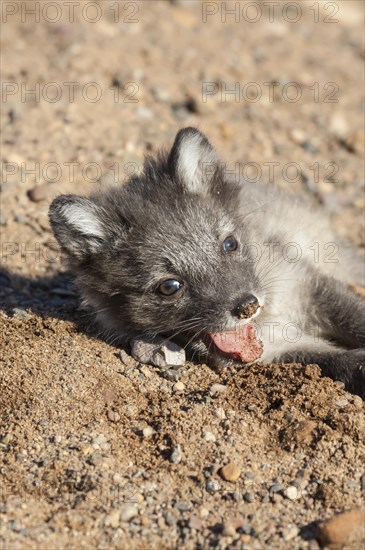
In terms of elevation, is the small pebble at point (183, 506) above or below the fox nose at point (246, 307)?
below

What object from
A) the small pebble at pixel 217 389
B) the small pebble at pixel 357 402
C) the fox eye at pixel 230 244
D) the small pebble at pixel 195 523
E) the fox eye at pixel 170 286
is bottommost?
the small pebble at pixel 195 523

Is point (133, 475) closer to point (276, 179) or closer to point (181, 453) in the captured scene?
point (181, 453)

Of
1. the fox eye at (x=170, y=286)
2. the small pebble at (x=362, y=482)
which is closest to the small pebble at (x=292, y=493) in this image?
the small pebble at (x=362, y=482)

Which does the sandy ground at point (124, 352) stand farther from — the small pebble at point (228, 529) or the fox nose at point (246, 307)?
the fox nose at point (246, 307)

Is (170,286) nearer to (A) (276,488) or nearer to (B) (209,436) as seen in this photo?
(B) (209,436)

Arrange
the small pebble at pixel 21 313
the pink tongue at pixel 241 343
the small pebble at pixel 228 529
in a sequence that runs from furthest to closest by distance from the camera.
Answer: the small pebble at pixel 21 313, the pink tongue at pixel 241 343, the small pebble at pixel 228 529

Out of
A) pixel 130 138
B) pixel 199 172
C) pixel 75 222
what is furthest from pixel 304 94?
pixel 75 222

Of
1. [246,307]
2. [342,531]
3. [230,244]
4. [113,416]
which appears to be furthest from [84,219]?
[342,531]
